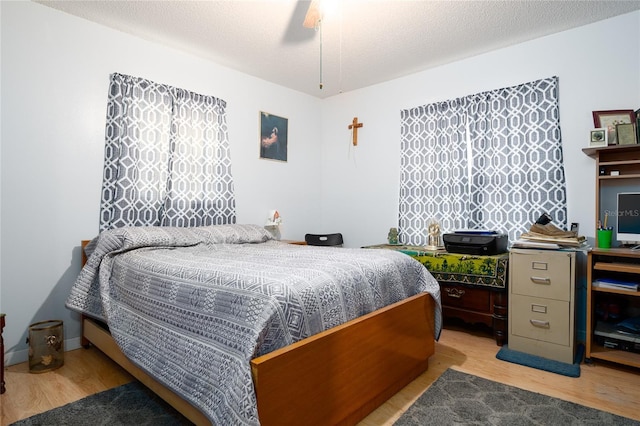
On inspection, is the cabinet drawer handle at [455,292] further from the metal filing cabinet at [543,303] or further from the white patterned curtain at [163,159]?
the white patterned curtain at [163,159]

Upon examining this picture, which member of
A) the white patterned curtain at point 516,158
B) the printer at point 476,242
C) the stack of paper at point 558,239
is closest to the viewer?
the stack of paper at point 558,239

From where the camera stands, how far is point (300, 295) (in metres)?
1.47

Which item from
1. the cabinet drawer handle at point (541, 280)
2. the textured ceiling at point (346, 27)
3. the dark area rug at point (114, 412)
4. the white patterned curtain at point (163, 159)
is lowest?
the dark area rug at point (114, 412)

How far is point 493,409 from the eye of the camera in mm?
1855

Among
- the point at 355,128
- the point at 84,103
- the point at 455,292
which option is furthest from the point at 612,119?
the point at 84,103

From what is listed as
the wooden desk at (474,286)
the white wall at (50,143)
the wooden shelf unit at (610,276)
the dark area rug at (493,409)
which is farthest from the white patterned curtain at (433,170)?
the white wall at (50,143)

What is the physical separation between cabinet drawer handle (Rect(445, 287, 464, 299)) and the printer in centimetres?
32

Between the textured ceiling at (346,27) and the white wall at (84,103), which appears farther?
the textured ceiling at (346,27)

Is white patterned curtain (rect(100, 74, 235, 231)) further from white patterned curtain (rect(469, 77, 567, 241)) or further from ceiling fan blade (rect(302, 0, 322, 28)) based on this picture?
white patterned curtain (rect(469, 77, 567, 241))

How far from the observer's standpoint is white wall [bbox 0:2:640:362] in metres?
2.49

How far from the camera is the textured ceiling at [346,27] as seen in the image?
2607 mm

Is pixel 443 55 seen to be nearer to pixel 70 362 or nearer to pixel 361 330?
pixel 361 330

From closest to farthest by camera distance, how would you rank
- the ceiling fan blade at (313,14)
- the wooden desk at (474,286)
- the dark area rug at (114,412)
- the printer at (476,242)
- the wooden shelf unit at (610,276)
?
1. the dark area rug at (114,412)
2. the ceiling fan blade at (313,14)
3. the wooden shelf unit at (610,276)
4. the wooden desk at (474,286)
5. the printer at (476,242)

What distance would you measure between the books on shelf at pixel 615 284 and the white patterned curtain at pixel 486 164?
669 millimetres
